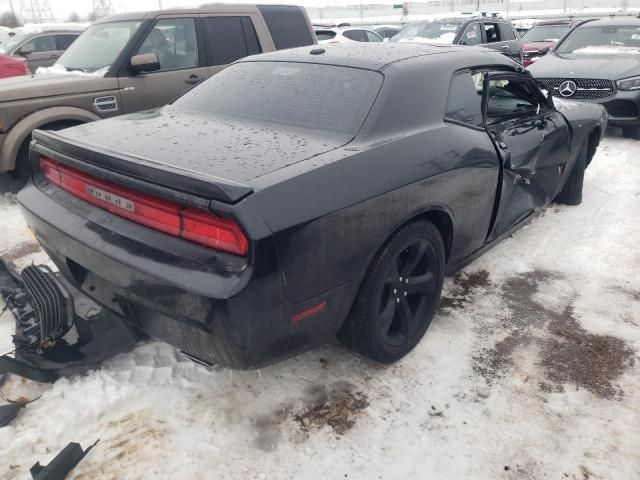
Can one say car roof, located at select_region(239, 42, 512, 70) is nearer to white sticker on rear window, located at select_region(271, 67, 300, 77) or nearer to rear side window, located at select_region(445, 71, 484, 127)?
white sticker on rear window, located at select_region(271, 67, 300, 77)

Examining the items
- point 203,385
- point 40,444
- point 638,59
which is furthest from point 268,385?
point 638,59

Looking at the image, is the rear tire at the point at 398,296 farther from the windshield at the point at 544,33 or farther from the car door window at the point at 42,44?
the windshield at the point at 544,33

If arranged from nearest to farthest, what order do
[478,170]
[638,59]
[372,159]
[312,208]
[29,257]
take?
[312,208] → [372,159] → [478,170] → [29,257] → [638,59]

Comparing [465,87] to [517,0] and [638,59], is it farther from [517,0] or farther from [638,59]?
[517,0]

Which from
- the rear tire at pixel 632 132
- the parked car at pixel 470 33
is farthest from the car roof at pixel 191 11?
the rear tire at pixel 632 132

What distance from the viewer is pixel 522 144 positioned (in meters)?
3.48

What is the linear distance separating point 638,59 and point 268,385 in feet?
25.6

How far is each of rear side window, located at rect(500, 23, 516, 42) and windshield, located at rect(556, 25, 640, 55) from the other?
9.11 feet

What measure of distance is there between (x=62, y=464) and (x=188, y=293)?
0.86m

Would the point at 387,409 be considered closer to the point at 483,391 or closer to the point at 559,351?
the point at 483,391

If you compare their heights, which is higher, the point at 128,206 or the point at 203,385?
the point at 128,206

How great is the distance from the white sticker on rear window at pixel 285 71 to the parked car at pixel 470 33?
7.97m

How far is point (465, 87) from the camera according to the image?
3135mm

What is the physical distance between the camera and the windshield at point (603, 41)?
8.09 metres
